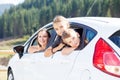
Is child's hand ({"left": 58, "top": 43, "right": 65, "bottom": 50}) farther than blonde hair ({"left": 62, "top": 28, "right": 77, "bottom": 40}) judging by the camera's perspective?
Yes

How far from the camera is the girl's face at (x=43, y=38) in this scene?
7680 mm

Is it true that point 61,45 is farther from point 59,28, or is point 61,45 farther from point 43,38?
point 43,38

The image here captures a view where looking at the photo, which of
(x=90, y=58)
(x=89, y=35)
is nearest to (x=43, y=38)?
(x=89, y=35)

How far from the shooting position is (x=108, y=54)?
19.2ft

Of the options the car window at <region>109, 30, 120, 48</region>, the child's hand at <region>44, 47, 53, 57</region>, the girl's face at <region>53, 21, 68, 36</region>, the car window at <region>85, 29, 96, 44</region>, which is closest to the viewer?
the car window at <region>109, 30, 120, 48</region>

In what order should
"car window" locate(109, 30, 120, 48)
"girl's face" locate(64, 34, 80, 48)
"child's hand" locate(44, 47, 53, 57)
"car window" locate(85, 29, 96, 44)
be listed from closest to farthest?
"car window" locate(109, 30, 120, 48) → "car window" locate(85, 29, 96, 44) → "girl's face" locate(64, 34, 80, 48) → "child's hand" locate(44, 47, 53, 57)

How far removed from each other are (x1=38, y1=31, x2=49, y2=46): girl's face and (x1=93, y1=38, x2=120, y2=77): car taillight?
1767 millimetres

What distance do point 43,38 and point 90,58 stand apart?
5.95 feet

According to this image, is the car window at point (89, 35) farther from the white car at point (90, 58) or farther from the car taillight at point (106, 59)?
the car taillight at point (106, 59)

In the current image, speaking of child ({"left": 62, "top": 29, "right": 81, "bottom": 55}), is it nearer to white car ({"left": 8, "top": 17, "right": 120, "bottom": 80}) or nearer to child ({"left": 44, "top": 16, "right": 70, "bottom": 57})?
white car ({"left": 8, "top": 17, "right": 120, "bottom": 80})

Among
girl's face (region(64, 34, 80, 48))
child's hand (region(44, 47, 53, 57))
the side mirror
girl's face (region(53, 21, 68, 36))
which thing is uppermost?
girl's face (region(53, 21, 68, 36))

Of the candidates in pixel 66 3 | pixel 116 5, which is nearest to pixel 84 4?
pixel 66 3

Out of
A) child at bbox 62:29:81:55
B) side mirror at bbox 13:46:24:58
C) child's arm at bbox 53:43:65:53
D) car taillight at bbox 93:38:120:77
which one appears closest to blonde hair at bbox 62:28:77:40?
child at bbox 62:29:81:55

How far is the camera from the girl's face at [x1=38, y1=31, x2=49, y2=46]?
768 cm
